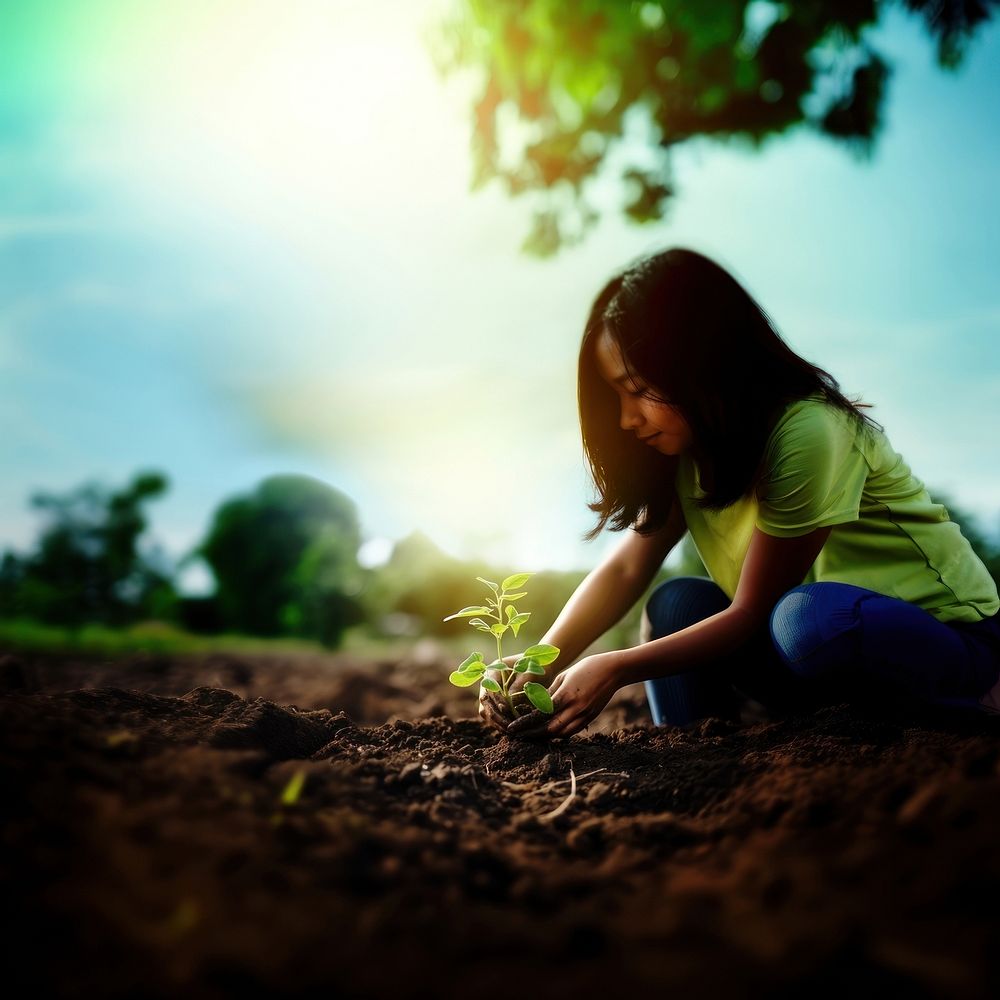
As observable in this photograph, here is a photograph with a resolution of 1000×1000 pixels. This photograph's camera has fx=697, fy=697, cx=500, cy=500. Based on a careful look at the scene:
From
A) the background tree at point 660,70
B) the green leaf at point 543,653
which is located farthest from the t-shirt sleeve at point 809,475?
the background tree at point 660,70

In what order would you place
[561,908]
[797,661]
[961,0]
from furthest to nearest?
[961,0] → [797,661] → [561,908]

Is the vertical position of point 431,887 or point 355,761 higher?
point 355,761

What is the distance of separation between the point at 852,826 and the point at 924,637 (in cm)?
92

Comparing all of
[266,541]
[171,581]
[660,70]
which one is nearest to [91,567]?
[171,581]

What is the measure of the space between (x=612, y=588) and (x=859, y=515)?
2.80 feet

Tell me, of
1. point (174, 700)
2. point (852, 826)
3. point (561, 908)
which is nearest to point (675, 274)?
point (852, 826)

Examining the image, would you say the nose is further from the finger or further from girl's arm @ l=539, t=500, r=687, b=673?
the finger

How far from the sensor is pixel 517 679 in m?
2.21

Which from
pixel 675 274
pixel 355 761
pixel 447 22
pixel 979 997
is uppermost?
pixel 447 22

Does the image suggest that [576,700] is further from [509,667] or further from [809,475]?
[809,475]

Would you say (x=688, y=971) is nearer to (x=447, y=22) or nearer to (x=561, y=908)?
(x=561, y=908)

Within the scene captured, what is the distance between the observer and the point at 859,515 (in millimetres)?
2123

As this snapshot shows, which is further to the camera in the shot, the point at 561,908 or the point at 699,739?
the point at 699,739

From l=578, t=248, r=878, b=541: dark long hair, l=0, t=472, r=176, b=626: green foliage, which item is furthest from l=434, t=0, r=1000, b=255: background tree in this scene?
l=0, t=472, r=176, b=626: green foliage
